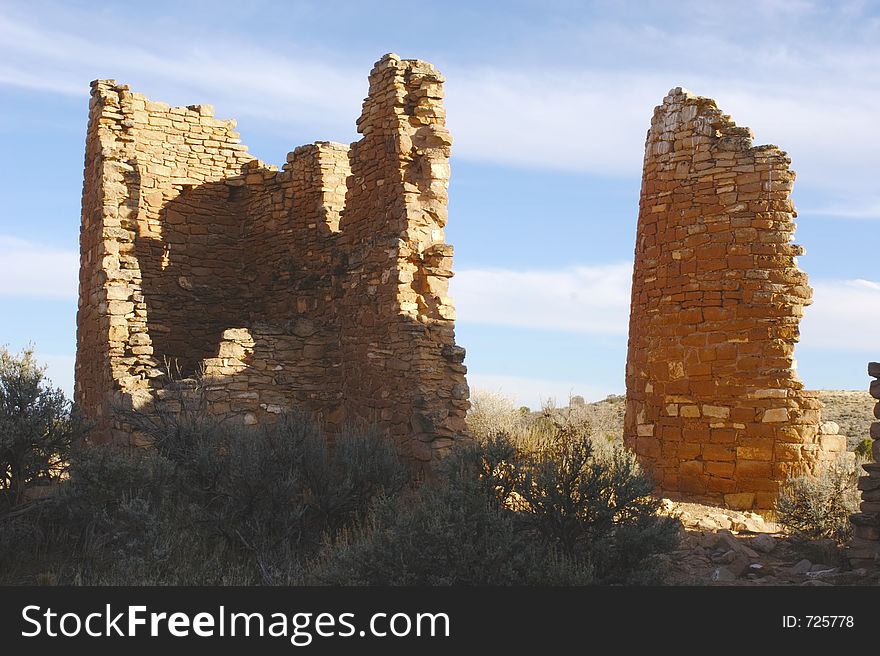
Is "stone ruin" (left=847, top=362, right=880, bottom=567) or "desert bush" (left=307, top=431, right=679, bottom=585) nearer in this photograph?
"desert bush" (left=307, top=431, right=679, bottom=585)

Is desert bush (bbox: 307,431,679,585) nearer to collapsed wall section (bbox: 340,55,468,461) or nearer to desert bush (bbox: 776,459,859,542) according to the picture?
collapsed wall section (bbox: 340,55,468,461)

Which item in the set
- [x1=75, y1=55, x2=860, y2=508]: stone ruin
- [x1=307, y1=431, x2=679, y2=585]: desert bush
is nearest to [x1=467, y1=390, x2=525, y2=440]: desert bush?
[x1=75, y1=55, x2=860, y2=508]: stone ruin

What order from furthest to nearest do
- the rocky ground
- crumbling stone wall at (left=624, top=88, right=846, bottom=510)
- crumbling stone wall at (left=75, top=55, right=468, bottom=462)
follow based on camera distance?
crumbling stone wall at (left=624, top=88, right=846, bottom=510)
crumbling stone wall at (left=75, top=55, right=468, bottom=462)
the rocky ground

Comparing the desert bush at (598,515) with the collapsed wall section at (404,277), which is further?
the collapsed wall section at (404,277)

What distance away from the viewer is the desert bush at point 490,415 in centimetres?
1438

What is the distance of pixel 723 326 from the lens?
11836mm

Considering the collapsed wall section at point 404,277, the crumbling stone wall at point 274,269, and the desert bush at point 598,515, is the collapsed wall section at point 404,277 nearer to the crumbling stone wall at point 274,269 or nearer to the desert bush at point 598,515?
the crumbling stone wall at point 274,269

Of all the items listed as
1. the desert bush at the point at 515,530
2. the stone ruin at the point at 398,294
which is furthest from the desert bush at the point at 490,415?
the desert bush at the point at 515,530

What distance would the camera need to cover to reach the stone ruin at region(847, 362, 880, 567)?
8750 mm

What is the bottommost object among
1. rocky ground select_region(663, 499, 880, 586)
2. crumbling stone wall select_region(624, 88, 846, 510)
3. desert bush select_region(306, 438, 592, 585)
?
rocky ground select_region(663, 499, 880, 586)

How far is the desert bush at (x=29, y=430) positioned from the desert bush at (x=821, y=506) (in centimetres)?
812

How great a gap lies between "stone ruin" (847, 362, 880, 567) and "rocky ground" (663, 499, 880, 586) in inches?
6.4

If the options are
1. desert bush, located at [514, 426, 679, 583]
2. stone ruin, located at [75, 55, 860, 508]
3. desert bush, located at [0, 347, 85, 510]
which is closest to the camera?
desert bush, located at [514, 426, 679, 583]

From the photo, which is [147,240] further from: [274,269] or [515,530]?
[515,530]
